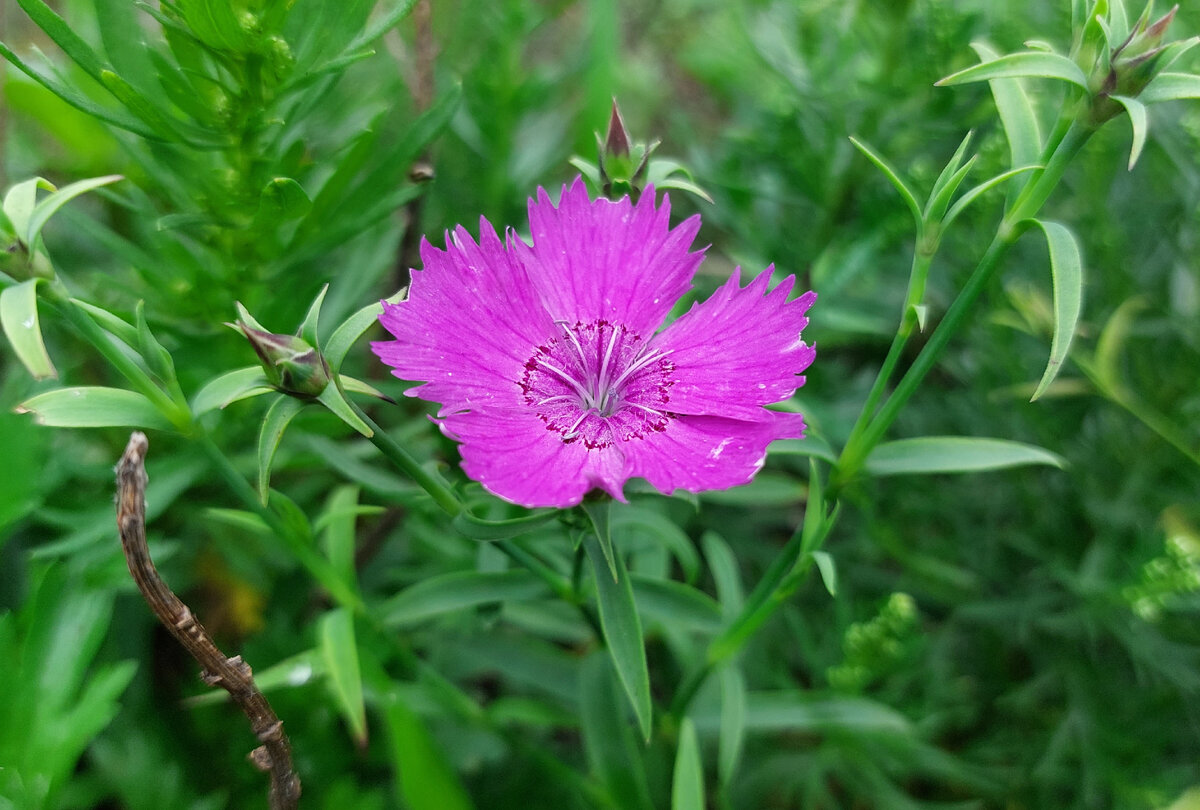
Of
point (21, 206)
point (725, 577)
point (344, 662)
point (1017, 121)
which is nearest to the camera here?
point (21, 206)

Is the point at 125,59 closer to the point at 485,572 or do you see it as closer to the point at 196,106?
the point at 196,106

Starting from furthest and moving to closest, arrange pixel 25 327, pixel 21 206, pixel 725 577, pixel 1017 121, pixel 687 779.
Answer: pixel 725 577 → pixel 687 779 → pixel 1017 121 → pixel 21 206 → pixel 25 327

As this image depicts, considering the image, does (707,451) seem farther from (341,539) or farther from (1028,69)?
(341,539)

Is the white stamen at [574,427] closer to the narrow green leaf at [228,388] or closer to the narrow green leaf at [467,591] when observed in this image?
the narrow green leaf at [467,591]

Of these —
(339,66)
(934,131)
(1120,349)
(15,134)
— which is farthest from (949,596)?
(15,134)

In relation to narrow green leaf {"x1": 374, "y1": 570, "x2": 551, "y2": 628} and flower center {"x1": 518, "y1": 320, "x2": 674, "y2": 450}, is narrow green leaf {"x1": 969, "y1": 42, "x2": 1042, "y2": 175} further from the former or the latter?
narrow green leaf {"x1": 374, "y1": 570, "x2": 551, "y2": 628}

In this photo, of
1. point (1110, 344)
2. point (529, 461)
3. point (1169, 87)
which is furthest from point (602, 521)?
point (1110, 344)

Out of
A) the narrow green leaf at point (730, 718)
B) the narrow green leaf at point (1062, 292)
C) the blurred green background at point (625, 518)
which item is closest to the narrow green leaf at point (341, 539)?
the blurred green background at point (625, 518)
